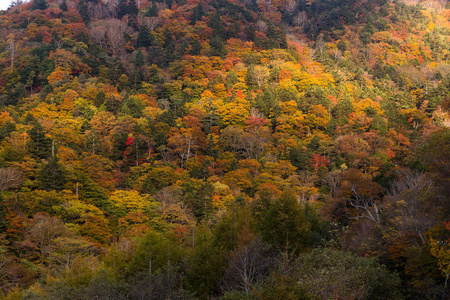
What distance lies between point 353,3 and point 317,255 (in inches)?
3760

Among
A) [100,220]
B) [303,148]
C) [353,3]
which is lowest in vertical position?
[100,220]

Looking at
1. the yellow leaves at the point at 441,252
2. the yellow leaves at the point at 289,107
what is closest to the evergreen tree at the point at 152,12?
the yellow leaves at the point at 289,107

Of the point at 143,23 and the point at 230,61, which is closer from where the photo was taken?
the point at 230,61

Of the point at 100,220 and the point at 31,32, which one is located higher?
the point at 31,32

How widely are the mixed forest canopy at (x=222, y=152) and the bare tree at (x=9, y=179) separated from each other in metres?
0.19

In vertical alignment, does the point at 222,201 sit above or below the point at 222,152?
below

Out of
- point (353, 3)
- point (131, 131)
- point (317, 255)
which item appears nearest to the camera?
point (317, 255)

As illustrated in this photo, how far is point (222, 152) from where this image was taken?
4956cm

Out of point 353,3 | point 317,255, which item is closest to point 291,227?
point 317,255

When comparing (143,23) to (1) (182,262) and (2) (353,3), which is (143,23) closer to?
(2) (353,3)

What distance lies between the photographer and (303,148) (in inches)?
1826

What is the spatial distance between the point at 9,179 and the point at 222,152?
23932 millimetres

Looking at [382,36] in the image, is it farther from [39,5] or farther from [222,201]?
[39,5]

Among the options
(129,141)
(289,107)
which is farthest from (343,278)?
(289,107)
